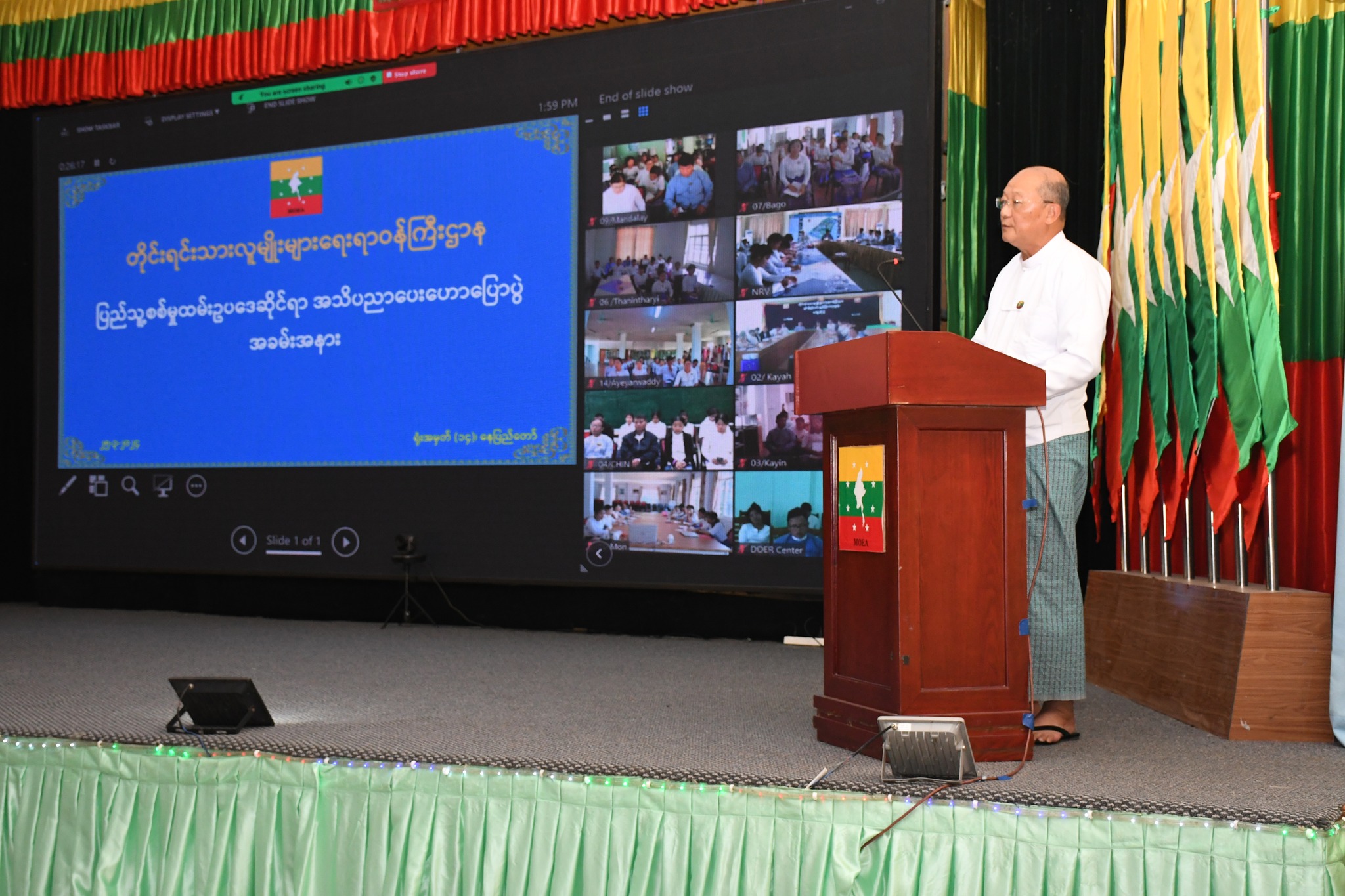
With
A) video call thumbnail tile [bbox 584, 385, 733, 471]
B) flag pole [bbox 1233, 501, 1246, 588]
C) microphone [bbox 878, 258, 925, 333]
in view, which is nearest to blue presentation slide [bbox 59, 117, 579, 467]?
video call thumbnail tile [bbox 584, 385, 733, 471]

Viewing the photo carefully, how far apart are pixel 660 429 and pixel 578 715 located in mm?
1701

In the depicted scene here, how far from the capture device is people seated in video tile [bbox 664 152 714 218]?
437 cm

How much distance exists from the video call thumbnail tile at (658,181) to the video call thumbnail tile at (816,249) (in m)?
0.23

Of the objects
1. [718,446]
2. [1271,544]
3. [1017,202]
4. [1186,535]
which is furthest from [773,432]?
[1271,544]

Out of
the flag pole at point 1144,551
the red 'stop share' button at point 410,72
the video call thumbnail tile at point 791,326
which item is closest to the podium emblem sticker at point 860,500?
the flag pole at point 1144,551

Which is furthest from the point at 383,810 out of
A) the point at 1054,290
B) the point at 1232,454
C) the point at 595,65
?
the point at 595,65

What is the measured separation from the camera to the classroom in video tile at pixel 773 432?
165 inches

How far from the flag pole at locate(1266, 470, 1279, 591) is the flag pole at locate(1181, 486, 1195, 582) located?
0.61 feet

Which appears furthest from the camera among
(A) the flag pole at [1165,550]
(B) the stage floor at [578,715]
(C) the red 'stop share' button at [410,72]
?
(C) the red 'stop share' button at [410,72]

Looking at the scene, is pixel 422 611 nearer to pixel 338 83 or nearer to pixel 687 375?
pixel 687 375

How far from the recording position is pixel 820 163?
420 centimetres

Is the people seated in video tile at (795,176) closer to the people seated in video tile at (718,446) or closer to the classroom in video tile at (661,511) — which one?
the people seated in video tile at (718,446)

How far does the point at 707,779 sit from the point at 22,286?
5048 mm

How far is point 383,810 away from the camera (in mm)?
2359
